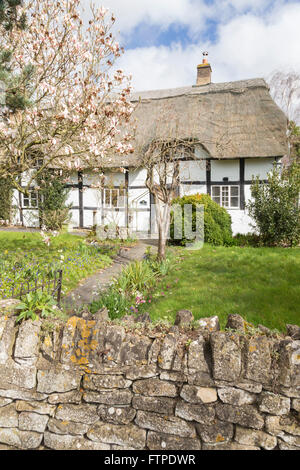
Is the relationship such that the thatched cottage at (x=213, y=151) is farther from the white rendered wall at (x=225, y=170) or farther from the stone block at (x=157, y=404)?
the stone block at (x=157, y=404)

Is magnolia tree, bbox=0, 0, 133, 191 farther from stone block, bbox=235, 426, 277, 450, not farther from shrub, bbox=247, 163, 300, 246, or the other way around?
shrub, bbox=247, 163, 300, 246

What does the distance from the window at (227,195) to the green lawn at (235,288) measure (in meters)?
4.58

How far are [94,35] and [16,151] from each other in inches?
104

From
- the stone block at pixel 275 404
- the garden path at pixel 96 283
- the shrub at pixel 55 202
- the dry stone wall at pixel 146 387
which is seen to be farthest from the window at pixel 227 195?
the stone block at pixel 275 404

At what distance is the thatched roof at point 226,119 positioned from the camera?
39.5 ft

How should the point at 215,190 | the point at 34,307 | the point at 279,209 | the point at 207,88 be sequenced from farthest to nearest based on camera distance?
the point at 207,88 < the point at 215,190 < the point at 279,209 < the point at 34,307

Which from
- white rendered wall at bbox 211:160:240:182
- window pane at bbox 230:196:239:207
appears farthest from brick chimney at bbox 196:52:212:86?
window pane at bbox 230:196:239:207

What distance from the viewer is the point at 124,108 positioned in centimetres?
564

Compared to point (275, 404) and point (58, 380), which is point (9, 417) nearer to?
point (58, 380)

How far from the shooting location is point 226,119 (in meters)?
13.3

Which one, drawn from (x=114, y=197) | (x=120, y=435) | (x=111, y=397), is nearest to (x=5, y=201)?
(x=114, y=197)

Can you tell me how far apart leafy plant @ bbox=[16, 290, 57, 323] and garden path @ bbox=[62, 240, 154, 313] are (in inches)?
46.9

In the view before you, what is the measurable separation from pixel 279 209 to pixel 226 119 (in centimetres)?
554
